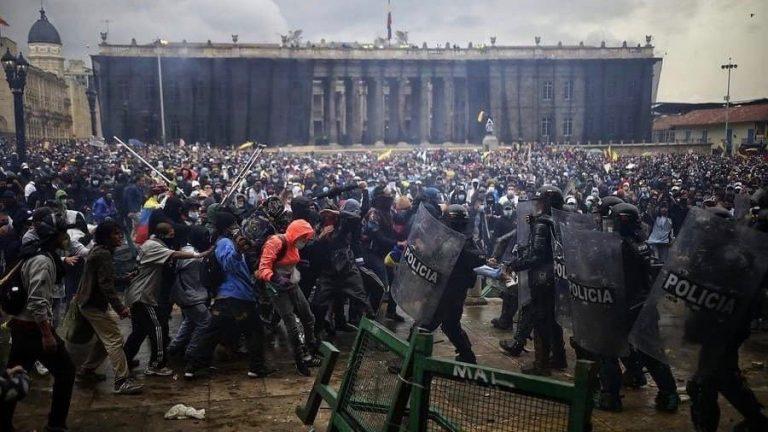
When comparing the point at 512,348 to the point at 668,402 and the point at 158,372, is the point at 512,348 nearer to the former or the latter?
the point at 668,402

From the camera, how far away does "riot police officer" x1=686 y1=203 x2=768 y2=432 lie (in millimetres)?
3875

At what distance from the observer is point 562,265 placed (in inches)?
211

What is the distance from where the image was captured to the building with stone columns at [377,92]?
54.2 meters

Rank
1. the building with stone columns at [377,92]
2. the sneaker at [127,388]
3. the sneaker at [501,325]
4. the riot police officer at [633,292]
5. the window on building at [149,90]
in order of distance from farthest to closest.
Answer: the building with stone columns at [377,92] → the window on building at [149,90] → the sneaker at [501,325] → the sneaker at [127,388] → the riot police officer at [633,292]

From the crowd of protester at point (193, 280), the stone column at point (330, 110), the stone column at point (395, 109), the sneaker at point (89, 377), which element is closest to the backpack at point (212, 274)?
the crowd of protester at point (193, 280)

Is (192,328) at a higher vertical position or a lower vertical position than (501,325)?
higher

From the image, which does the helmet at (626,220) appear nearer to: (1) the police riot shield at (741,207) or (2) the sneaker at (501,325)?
(2) the sneaker at (501,325)

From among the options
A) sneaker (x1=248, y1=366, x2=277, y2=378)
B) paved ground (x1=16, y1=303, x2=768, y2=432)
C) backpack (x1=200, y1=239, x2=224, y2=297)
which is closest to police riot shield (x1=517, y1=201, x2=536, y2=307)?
paved ground (x1=16, y1=303, x2=768, y2=432)

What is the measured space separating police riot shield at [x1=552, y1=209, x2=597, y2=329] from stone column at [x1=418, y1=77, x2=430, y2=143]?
178 ft

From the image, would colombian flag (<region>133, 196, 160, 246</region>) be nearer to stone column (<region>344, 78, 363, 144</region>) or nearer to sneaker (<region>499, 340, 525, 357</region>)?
Answer: sneaker (<region>499, 340, 525, 357</region>)

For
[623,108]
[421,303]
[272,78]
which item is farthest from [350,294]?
[623,108]

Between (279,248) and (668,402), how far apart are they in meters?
3.47

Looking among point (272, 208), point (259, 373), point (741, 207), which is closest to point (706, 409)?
point (259, 373)

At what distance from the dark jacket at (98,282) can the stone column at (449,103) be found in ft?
184
